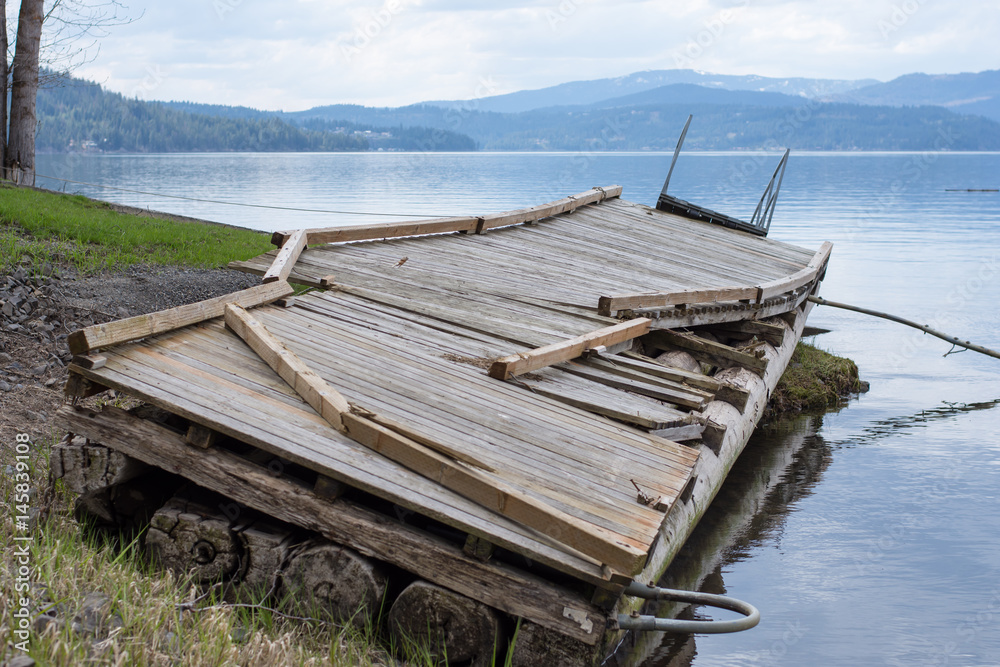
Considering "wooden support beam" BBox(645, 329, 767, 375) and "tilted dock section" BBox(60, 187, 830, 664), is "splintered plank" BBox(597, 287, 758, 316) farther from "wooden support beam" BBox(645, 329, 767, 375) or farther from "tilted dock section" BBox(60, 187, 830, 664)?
"wooden support beam" BBox(645, 329, 767, 375)

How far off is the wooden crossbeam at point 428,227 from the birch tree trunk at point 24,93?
11053 millimetres

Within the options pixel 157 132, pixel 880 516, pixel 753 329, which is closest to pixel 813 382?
pixel 753 329

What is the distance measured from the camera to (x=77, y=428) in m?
5.14

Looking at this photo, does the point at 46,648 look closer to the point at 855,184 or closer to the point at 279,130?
the point at 855,184

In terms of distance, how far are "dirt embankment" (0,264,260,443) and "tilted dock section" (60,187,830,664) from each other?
2.05 metres

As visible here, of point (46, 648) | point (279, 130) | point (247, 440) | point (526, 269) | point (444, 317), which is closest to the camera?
point (46, 648)

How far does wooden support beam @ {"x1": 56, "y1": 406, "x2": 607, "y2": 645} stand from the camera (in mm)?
4359

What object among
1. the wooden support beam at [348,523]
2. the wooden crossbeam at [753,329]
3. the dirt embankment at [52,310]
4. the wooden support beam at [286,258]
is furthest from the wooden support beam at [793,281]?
the dirt embankment at [52,310]

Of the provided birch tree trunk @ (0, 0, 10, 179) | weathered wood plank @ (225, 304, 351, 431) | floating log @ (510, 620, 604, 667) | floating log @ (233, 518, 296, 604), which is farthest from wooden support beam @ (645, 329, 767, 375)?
birch tree trunk @ (0, 0, 10, 179)

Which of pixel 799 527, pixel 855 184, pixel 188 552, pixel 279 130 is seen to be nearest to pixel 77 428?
pixel 188 552

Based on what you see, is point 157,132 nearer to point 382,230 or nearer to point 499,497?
point 382,230

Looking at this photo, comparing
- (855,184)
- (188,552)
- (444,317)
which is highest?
(855,184)

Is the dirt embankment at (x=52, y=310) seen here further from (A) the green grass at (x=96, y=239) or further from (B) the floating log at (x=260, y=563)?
(B) the floating log at (x=260, y=563)

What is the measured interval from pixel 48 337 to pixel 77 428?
12.8 feet
